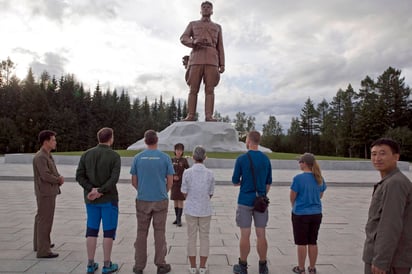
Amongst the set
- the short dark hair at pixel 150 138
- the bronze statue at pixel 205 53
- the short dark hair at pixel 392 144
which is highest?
the bronze statue at pixel 205 53

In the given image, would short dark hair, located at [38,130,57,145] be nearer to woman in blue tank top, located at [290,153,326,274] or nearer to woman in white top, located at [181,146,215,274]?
woman in white top, located at [181,146,215,274]

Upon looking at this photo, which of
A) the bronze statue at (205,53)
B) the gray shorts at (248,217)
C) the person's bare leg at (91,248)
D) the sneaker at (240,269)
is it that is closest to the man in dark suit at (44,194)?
the person's bare leg at (91,248)

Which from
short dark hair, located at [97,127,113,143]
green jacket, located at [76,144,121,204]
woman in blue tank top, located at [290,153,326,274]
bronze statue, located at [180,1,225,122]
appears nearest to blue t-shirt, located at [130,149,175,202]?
green jacket, located at [76,144,121,204]

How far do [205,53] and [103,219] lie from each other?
50.0 feet

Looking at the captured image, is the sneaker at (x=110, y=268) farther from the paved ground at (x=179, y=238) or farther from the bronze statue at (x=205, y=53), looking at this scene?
the bronze statue at (x=205, y=53)

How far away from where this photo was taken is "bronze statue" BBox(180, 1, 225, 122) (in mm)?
17828

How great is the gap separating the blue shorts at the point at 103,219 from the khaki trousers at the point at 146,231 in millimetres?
304

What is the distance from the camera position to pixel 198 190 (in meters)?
3.85

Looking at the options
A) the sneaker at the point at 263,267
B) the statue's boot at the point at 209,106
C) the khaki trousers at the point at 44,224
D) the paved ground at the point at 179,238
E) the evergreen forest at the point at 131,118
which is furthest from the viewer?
the evergreen forest at the point at 131,118

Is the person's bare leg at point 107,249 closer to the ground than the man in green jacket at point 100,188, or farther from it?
closer to the ground

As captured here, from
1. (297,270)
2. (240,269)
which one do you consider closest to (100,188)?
(240,269)

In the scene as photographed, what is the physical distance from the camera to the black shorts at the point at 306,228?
12.2ft

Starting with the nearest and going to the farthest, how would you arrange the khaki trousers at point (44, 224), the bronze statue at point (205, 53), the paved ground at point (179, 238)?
the paved ground at point (179, 238) < the khaki trousers at point (44, 224) < the bronze statue at point (205, 53)

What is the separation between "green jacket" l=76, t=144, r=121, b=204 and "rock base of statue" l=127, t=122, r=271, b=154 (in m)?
14.6
